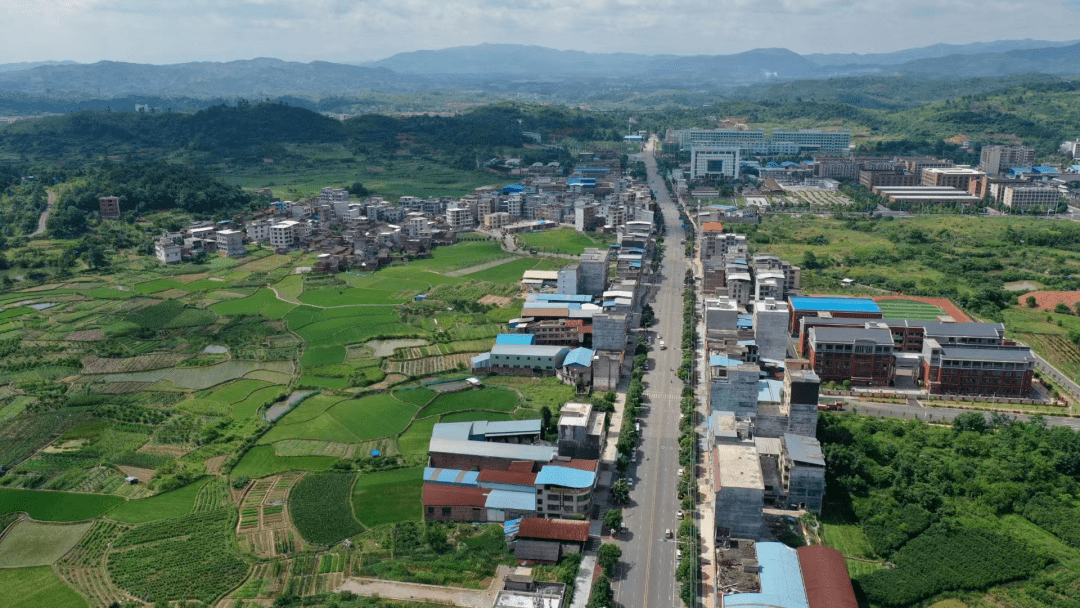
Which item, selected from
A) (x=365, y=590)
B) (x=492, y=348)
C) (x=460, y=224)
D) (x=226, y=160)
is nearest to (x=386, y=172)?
(x=226, y=160)

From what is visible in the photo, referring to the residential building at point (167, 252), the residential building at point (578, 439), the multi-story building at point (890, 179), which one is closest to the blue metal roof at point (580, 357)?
the residential building at point (578, 439)

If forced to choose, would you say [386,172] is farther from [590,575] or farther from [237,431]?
[590,575]

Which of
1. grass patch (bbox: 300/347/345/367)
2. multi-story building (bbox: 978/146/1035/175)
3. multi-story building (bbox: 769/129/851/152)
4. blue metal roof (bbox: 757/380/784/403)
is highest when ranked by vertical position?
→ multi-story building (bbox: 769/129/851/152)

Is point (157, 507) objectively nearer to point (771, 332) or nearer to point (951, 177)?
point (771, 332)

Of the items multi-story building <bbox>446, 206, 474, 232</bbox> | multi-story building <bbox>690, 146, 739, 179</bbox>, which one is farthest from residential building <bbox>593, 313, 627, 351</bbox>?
multi-story building <bbox>690, 146, 739, 179</bbox>

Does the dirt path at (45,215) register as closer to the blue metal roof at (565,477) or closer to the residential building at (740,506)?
the blue metal roof at (565,477)

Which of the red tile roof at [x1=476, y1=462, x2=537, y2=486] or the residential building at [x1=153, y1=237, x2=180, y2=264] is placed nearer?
the red tile roof at [x1=476, y1=462, x2=537, y2=486]

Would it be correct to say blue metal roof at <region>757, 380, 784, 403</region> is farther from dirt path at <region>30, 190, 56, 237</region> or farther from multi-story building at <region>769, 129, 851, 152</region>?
multi-story building at <region>769, 129, 851, 152</region>

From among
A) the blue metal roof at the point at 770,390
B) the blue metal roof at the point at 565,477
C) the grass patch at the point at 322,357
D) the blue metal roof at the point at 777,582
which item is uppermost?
the blue metal roof at the point at 770,390
